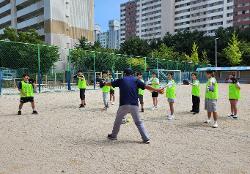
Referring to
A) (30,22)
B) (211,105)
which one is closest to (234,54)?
(30,22)

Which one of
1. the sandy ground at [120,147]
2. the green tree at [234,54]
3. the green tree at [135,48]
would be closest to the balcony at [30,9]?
the green tree at [135,48]

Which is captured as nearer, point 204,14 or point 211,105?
point 211,105

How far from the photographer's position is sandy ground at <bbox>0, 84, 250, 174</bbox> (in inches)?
230

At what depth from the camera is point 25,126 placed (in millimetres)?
9727

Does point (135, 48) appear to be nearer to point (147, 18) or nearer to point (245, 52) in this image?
point (245, 52)

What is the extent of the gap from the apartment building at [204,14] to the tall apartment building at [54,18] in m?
52.2

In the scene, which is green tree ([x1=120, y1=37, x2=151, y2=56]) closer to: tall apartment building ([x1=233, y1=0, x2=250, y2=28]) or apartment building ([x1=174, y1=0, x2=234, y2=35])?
tall apartment building ([x1=233, y1=0, x2=250, y2=28])

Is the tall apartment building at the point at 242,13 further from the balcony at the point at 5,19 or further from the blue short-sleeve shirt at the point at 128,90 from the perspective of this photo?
the blue short-sleeve shirt at the point at 128,90

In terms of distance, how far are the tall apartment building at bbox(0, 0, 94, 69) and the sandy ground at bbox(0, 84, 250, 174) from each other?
143 feet

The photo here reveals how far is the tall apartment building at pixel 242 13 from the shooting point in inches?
3767

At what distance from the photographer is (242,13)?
97625 mm

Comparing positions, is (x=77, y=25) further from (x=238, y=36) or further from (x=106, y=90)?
(x=106, y=90)

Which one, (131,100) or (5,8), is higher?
(5,8)

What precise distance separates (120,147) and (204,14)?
10961cm
